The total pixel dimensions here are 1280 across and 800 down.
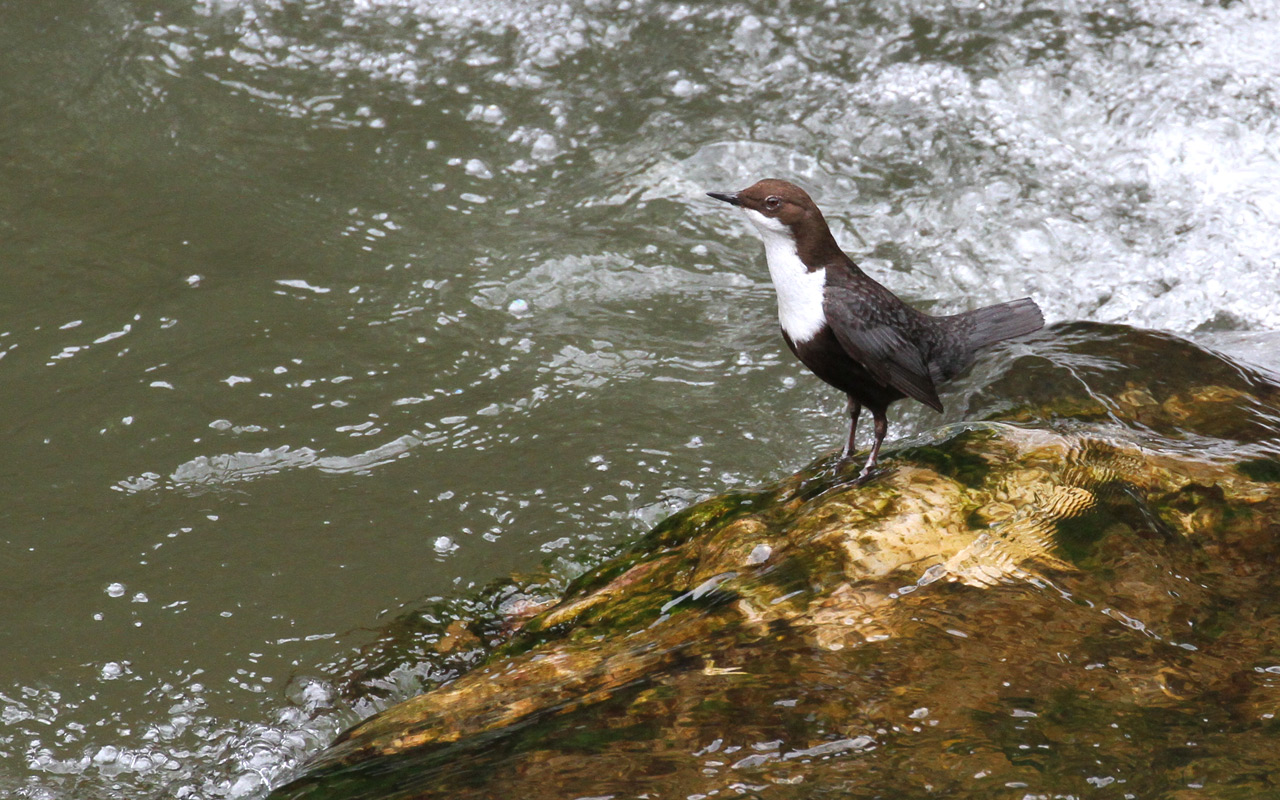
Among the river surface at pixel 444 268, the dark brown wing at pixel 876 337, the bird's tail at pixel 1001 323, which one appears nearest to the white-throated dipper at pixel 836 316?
the dark brown wing at pixel 876 337

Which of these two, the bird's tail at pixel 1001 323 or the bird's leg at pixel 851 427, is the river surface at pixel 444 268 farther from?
the bird's leg at pixel 851 427

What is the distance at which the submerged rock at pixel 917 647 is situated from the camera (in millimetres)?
2246

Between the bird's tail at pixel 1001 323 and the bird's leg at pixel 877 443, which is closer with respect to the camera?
the bird's leg at pixel 877 443

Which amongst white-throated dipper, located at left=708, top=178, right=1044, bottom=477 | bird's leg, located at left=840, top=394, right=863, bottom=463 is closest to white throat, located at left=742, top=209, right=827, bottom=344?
white-throated dipper, located at left=708, top=178, right=1044, bottom=477

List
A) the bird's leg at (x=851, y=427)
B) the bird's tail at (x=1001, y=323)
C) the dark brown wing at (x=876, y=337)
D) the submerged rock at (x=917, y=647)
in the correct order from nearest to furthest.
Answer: the submerged rock at (x=917, y=647) < the dark brown wing at (x=876, y=337) < the bird's leg at (x=851, y=427) < the bird's tail at (x=1001, y=323)

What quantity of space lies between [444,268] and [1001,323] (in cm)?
268

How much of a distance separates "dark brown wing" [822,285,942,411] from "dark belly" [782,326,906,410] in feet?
0.13

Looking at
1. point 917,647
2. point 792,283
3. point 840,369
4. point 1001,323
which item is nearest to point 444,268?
point 792,283

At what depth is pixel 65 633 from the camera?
11.8ft

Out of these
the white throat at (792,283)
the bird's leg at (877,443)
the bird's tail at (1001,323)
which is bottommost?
the bird's leg at (877,443)

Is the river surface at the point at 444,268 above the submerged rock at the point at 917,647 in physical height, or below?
above

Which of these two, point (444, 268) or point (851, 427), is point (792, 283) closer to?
point (851, 427)

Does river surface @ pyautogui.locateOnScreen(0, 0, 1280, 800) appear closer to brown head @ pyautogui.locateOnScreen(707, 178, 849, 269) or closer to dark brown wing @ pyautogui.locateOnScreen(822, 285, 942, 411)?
dark brown wing @ pyautogui.locateOnScreen(822, 285, 942, 411)

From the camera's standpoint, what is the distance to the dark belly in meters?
3.31
